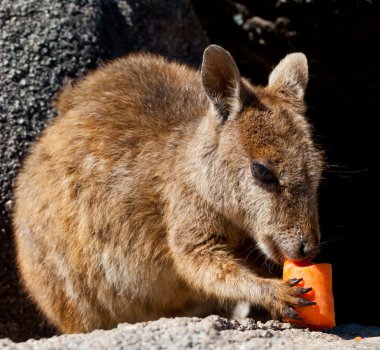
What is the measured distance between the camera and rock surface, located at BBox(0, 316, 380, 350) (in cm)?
419

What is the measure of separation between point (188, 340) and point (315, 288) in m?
1.31

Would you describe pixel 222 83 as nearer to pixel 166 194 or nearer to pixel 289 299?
pixel 166 194

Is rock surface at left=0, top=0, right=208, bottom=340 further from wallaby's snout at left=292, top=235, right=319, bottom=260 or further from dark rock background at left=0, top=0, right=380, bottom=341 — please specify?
wallaby's snout at left=292, top=235, right=319, bottom=260

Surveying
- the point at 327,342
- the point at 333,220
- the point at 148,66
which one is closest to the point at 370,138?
the point at 333,220

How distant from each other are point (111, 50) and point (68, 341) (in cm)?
451

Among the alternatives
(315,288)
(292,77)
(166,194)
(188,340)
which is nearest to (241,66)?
(292,77)

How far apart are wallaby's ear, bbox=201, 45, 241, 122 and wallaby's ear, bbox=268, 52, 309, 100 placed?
1.81 feet

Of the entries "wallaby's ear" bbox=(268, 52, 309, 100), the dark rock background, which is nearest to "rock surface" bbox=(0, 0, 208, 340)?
the dark rock background

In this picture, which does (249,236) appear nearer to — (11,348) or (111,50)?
(11,348)

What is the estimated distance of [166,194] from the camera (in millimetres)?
5957

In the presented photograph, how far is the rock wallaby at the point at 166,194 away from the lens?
17.3 ft

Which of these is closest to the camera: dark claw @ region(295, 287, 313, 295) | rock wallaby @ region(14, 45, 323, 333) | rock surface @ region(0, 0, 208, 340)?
dark claw @ region(295, 287, 313, 295)

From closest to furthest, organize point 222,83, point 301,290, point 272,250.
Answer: point 301,290, point 272,250, point 222,83

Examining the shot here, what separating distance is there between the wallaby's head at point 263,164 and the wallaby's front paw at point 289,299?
182mm
